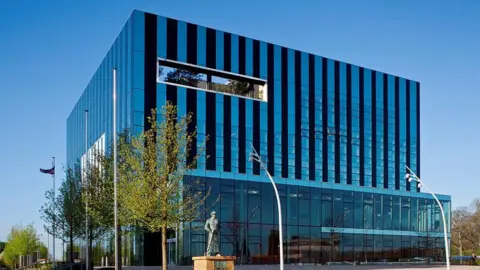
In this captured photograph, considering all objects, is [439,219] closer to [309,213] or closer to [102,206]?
[309,213]

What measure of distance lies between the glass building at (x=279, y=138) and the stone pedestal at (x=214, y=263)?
1744cm

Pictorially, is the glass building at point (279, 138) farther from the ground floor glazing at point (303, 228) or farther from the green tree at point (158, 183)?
the green tree at point (158, 183)

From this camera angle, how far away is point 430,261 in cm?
7131

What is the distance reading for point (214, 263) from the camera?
105 ft

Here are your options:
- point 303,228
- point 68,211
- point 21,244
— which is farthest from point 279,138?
point 21,244

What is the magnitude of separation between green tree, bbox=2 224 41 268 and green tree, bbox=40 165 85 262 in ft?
146

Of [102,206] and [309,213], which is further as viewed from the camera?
[309,213]

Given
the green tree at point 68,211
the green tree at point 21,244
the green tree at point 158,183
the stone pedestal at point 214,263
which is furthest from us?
the green tree at point 21,244

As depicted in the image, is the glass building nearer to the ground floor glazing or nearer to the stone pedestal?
the ground floor glazing

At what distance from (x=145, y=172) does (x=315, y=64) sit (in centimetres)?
3635

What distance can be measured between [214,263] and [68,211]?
69.9 feet

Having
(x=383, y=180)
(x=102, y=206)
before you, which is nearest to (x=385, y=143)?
(x=383, y=180)

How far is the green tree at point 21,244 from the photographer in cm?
9558

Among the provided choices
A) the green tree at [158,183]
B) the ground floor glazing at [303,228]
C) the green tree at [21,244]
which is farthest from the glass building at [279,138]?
the green tree at [21,244]
